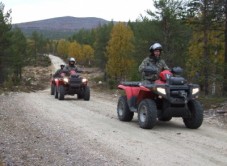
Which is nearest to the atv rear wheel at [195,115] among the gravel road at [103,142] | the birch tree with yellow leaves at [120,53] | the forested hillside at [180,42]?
the gravel road at [103,142]

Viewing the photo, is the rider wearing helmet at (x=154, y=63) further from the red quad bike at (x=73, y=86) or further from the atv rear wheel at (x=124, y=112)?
the red quad bike at (x=73, y=86)

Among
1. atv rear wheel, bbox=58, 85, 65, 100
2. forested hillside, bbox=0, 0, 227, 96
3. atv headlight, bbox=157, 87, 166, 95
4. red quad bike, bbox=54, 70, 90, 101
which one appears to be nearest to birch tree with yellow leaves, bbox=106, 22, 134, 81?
forested hillside, bbox=0, 0, 227, 96

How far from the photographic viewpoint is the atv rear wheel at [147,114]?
33.7ft

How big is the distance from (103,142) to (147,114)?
1869mm

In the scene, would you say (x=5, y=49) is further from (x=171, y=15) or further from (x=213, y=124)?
(x=213, y=124)

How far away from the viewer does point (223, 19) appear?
940 inches

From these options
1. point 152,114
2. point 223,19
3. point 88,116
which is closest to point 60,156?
point 152,114

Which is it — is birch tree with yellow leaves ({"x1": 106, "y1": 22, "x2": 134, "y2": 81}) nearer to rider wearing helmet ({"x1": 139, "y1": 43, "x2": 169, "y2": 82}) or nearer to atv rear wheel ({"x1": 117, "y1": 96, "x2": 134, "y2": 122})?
atv rear wheel ({"x1": 117, "y1": 96, "x2": 134, "y2": 122})

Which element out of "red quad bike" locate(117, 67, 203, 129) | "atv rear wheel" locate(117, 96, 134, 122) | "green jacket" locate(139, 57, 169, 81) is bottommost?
"atv rear wheel" locate(117, 96, 134, 122)

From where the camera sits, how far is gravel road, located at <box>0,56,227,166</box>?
24.0 ft

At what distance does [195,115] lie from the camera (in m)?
10.5

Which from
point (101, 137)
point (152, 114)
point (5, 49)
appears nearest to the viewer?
point (101, 137)

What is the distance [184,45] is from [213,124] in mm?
22172

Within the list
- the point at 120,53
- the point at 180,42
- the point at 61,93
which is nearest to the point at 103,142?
the point at 61,93
